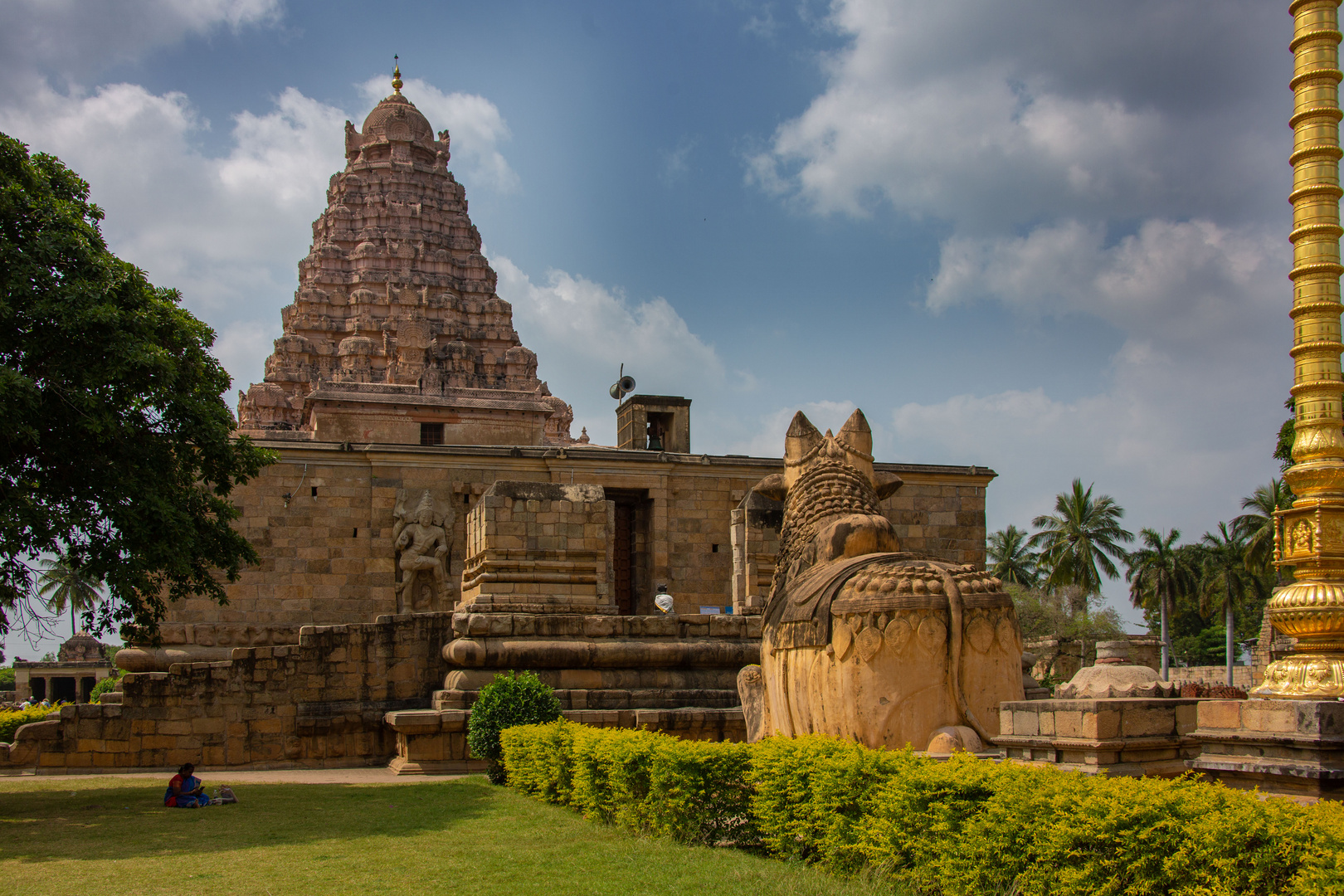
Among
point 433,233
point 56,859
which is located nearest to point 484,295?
point 433,233

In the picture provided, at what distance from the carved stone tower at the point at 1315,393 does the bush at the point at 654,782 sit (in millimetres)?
3677

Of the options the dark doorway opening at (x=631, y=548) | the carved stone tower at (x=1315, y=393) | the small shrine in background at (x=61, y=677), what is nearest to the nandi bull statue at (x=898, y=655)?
the carved stone tower at (x=1315, y=393)

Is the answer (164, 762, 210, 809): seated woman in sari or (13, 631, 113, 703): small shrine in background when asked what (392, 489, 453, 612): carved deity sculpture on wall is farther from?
(13, 631, 113, 703): small shrine in background

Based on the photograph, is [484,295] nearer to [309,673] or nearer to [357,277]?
[357,277]

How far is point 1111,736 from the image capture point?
19.6ft

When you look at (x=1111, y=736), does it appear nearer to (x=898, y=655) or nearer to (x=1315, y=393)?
(x=898, y=655)

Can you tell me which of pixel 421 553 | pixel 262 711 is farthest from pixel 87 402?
pixel 421 553

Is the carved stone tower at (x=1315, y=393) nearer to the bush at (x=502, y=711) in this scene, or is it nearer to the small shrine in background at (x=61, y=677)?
the bush at (x=502, y=711)

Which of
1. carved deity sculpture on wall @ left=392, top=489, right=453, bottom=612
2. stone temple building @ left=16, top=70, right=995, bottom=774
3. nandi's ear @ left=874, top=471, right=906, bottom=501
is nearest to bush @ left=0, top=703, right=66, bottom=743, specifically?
stone temple building @ left=16, top=70, right=995, bottom=774

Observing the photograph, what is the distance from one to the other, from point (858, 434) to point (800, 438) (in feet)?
1.83

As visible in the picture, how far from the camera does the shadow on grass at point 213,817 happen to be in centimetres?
853

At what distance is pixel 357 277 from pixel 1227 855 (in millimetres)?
42128

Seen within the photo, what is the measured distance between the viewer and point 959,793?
18.9ft

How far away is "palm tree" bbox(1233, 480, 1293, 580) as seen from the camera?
36594mm
